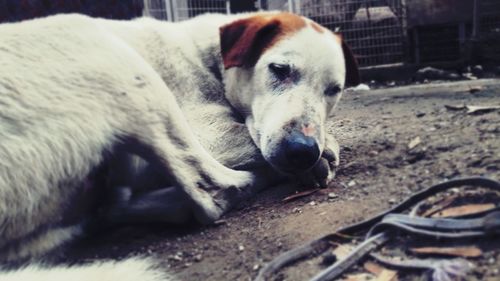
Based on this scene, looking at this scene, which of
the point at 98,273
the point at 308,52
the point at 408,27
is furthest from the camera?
the point at 408,27

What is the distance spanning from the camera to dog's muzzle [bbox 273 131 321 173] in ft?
6.73

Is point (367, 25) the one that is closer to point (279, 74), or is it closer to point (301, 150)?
point (279, 74)

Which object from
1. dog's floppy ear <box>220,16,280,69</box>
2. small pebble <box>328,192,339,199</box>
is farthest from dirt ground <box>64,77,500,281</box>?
dog's floppy ear <box>220,16,280,69</box>

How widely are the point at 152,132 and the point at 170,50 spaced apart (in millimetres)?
641

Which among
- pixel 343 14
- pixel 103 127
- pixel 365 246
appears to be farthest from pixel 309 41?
pixel 343 14

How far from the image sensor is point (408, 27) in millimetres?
6180

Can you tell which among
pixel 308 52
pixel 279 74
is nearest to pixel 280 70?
pixel 279 74

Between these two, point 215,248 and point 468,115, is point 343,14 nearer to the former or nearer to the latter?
point 468,115

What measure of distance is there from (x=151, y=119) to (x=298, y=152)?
556 mm

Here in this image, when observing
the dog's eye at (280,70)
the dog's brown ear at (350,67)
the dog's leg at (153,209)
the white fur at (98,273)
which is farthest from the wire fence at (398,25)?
the white fur at (98,273)

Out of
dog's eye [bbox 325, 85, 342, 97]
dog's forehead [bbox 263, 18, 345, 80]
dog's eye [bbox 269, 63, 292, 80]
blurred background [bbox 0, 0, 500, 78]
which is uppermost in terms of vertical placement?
dog's forehead [bbox 263, 18, 345, 80]

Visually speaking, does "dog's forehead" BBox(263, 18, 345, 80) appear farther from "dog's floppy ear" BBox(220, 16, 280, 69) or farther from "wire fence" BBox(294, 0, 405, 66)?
"wire fence" BBox(294, 0, 405, 66)

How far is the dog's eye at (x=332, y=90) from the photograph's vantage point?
2.41 meters

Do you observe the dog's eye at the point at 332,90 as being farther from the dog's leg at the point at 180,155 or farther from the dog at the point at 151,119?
the dog's leg at the point at 180,155
